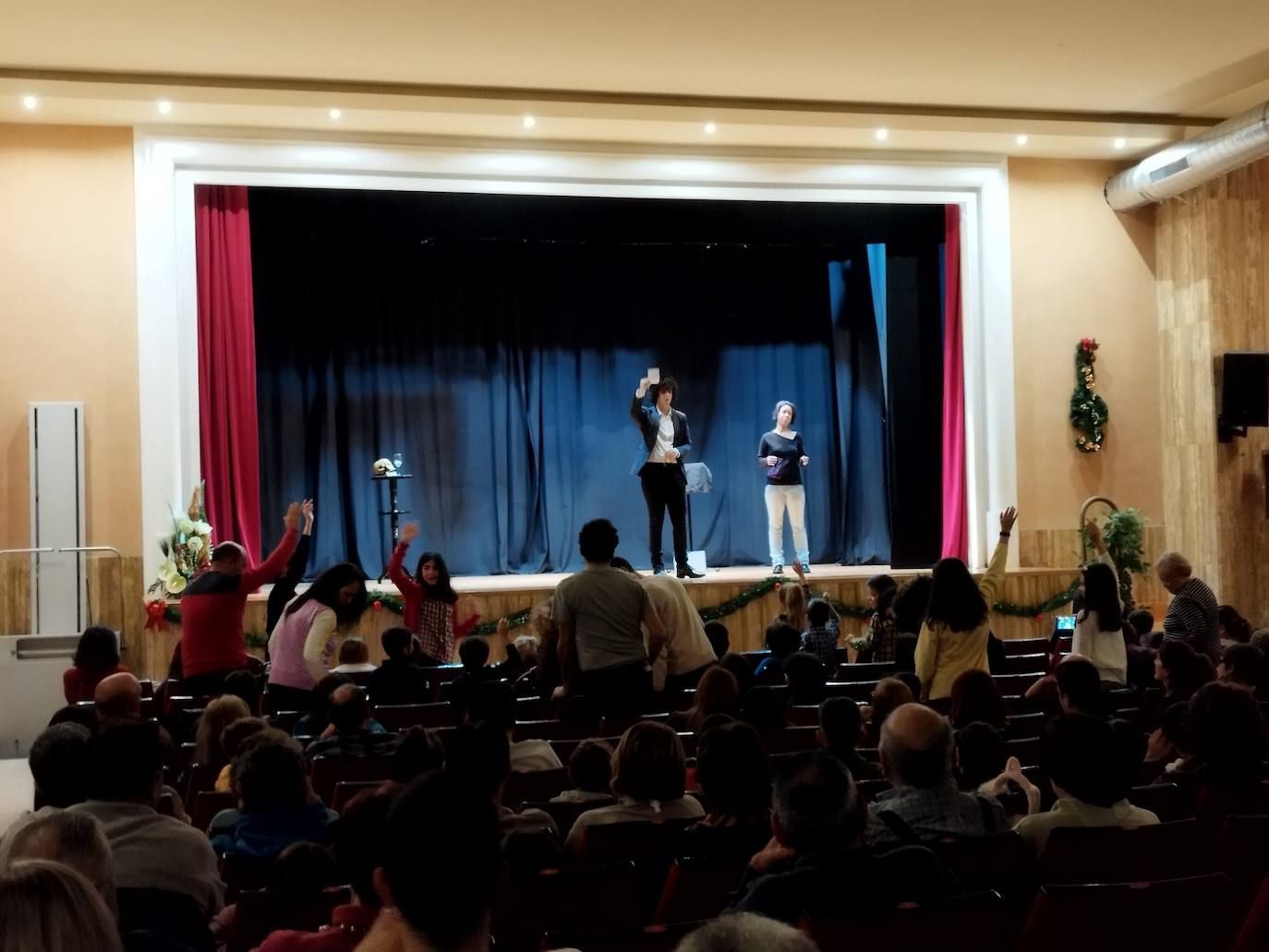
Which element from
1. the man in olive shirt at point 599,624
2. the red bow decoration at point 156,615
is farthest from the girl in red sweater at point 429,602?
the red bow decoration at point 156,615

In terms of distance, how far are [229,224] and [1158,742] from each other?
910cm

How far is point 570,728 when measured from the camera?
211 inches

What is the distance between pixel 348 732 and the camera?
15.2 feet

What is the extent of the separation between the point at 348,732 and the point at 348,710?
83mm

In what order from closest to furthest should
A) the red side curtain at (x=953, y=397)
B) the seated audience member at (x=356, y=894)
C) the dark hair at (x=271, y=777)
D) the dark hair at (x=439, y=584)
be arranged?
the seated audience member at (x=356, y=894) → the dark hair at (x=271, y=777) → the dark hair at (x=439, y=584) → the red side curtain at (x=953, y=397)

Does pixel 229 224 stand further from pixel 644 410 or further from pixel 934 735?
pixel 934 735

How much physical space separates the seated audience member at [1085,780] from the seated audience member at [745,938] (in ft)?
6.94

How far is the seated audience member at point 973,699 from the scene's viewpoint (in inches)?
183

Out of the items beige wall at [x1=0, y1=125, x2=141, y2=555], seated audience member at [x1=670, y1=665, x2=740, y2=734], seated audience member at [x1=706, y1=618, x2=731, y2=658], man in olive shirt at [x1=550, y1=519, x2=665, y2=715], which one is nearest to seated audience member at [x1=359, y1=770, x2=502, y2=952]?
seated audience member at [x1=670, y1=665, x2=740, y2=734]

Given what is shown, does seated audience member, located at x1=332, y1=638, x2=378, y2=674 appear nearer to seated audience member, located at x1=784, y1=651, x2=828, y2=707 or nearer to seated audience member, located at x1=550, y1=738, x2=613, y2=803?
seated audience member, located at x1=784, y1=651, x2=828, y2=707

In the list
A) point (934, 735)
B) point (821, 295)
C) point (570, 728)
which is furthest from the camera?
point (821, 295)

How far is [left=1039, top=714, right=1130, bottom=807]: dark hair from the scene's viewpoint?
11.1 ft

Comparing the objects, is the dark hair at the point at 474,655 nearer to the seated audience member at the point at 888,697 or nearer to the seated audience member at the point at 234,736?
the seated audience member at the point at 234,736

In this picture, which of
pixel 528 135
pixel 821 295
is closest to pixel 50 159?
pixel 528 135
